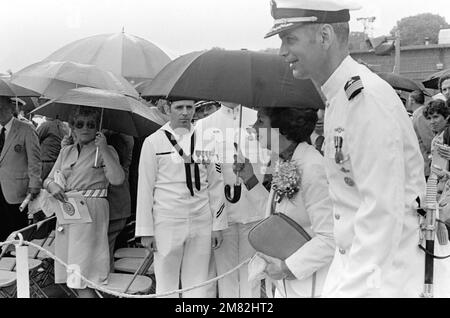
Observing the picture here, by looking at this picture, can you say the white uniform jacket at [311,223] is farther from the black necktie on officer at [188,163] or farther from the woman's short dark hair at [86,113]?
the woman's short dark hair at [86,113]

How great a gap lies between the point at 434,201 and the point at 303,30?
775 millimetres

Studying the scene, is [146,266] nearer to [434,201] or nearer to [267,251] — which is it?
[267,251]

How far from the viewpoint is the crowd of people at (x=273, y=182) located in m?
1.87

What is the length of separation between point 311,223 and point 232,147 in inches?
70.5

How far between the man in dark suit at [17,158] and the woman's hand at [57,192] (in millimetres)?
1073

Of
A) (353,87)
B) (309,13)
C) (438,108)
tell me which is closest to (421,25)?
(438,108)

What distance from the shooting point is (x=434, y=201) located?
206 cm

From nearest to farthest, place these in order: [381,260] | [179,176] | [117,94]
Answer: [381,260]
[179,176]
[117,94]

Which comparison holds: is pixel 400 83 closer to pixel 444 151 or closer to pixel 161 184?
pixel 444 151

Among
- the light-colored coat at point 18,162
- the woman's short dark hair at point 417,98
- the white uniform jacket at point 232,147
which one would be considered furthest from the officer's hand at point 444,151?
the light-colored coat at point 18,162

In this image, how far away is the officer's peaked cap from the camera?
7.09 feet

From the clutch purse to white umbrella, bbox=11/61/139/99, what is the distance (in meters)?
2.86

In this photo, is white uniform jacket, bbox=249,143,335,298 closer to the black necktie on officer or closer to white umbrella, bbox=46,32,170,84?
the black necktie on officer
